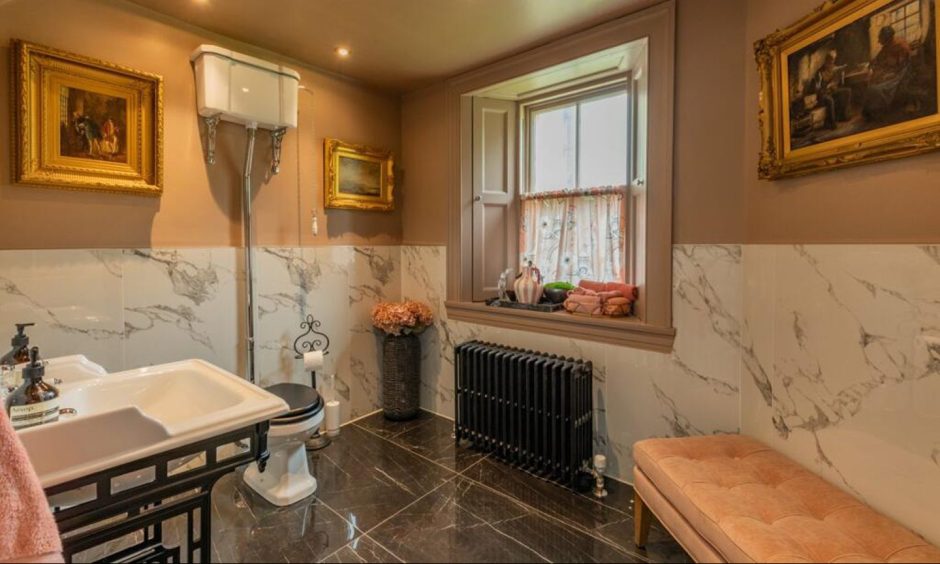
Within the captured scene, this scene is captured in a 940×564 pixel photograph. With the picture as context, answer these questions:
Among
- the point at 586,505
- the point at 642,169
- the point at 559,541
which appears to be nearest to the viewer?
the point at 559,541

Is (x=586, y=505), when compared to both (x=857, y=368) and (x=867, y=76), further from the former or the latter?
(x=867, y=76)

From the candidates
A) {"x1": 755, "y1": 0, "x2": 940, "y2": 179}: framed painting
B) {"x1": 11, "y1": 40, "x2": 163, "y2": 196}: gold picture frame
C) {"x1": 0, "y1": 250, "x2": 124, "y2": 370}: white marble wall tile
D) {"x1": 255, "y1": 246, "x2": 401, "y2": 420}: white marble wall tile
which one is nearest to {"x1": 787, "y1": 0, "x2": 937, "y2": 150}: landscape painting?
{"x1": 755, "y1": 0, "x2": 940, "y2": 179}: framed painting

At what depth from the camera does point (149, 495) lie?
3.23 feet

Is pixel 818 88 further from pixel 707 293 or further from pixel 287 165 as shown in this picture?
pixel 287 165

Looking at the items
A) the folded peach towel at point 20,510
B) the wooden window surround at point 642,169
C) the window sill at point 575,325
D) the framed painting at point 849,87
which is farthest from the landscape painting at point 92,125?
the framed painting at point 849,87

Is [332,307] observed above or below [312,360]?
above

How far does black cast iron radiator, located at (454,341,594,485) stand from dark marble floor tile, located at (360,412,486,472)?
0.08 meters

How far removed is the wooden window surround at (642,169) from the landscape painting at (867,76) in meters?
0.47

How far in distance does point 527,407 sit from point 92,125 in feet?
7.29

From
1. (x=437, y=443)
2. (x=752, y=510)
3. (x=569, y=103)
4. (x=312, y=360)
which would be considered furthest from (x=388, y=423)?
Answer: (x=569, y=103)

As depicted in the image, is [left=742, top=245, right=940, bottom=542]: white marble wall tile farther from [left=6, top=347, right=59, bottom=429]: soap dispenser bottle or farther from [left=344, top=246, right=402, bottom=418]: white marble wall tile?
[left=6, top=347, right=59, bottom=429]: soap dispenser bottle

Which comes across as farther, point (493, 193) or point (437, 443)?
point (493, 193)

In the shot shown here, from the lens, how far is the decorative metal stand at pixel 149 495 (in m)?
0.91

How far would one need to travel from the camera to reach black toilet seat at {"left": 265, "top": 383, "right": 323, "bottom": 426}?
1803 mm
